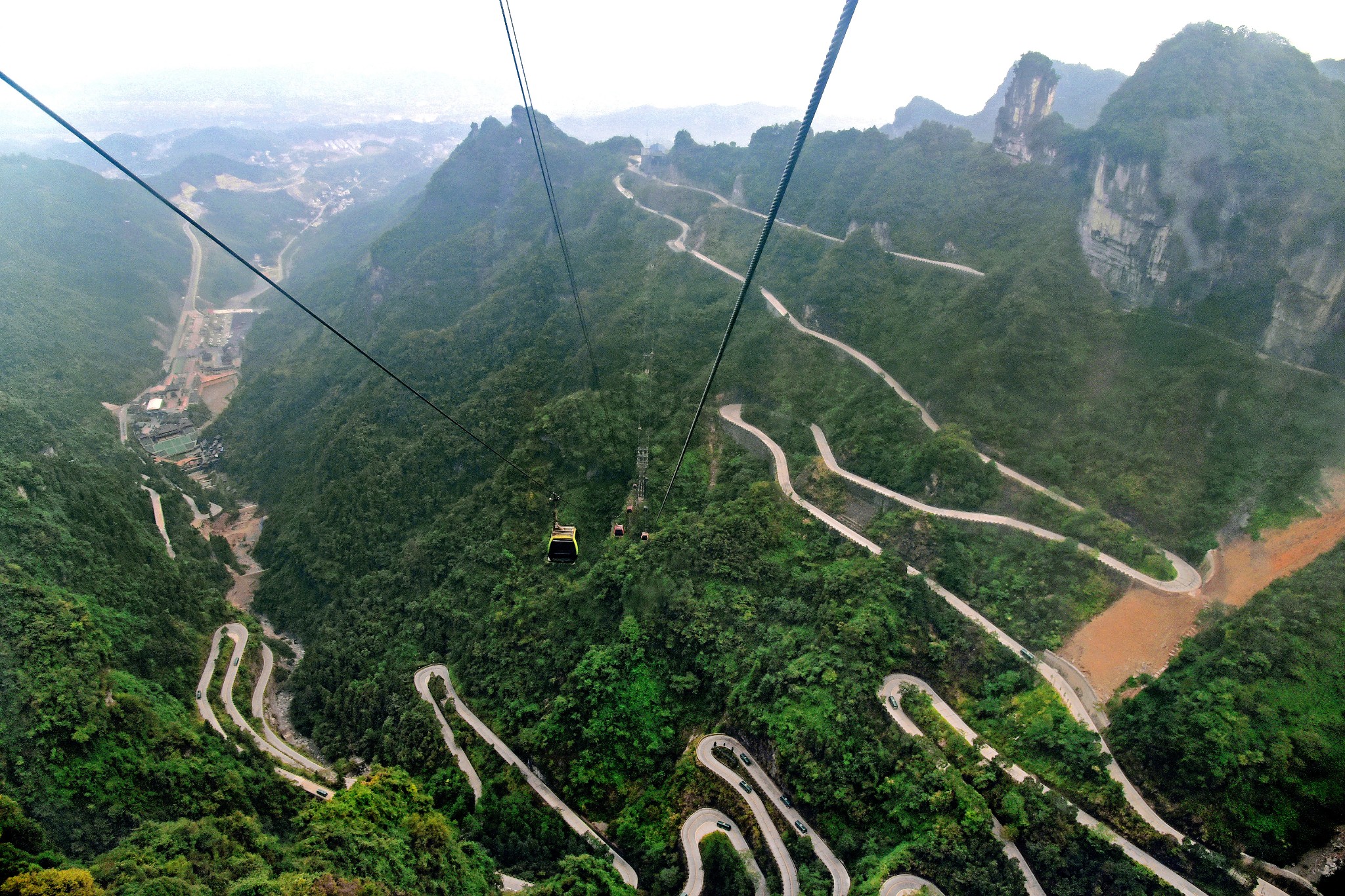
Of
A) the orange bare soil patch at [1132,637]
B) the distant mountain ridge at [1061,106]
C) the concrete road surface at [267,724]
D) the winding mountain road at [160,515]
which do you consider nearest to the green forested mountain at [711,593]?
the winding mountain road at [160,515]

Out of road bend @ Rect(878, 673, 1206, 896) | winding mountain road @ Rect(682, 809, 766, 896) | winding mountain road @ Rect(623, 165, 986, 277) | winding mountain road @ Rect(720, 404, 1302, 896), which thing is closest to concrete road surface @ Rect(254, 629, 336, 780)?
winding mountain road @ Rect(682, 809, 766, 896)

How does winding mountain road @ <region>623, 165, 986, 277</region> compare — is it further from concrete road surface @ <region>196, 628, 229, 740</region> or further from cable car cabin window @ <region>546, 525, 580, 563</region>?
concrete road surface @ <region>196, 628, 229, 740</region>

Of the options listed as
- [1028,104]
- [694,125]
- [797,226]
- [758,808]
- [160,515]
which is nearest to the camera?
[758,808]

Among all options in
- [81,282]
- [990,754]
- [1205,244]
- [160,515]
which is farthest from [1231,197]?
[81,282]

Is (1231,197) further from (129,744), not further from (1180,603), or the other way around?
(129,744)

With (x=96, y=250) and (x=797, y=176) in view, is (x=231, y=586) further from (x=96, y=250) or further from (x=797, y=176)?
(x=96, y=250)

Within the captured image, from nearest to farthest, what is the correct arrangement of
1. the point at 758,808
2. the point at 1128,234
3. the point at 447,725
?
the point at 758,808 < the point at 447,725 < the point at 1128,234
